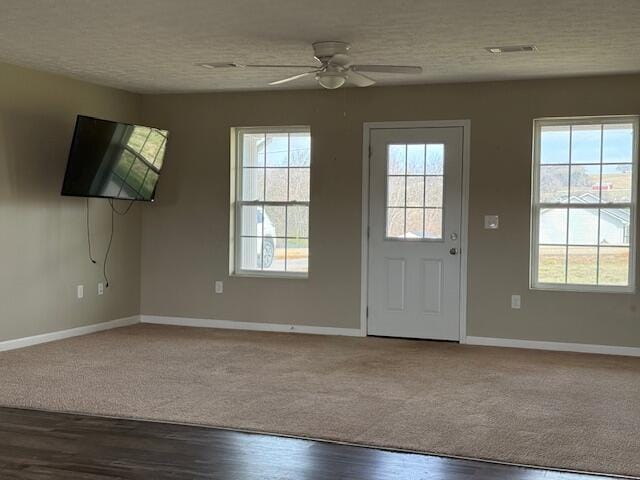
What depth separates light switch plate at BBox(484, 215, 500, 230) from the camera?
710cm

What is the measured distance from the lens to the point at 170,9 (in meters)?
4.68

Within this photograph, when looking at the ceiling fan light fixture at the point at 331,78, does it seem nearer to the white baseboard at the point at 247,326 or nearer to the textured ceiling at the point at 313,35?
the textured ceiling at the point at 313,35

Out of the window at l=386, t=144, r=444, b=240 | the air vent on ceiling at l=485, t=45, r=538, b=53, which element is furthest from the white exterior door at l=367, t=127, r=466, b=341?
the air vent on ceiling at l=485, t=45, r=538, b=53

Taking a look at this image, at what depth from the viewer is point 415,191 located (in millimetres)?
7375

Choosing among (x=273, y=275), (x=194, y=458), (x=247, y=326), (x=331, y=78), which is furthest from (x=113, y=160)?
(x=194, y=458)

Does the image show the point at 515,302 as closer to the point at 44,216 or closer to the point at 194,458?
the point at 194,458

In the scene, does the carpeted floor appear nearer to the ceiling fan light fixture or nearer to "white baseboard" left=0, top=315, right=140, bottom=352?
"white baseboard" left=0, top=315, right=140, bottom=352

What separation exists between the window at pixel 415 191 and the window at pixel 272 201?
0.86m

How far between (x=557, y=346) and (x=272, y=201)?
305 centimetres

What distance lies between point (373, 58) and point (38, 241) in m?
3.32

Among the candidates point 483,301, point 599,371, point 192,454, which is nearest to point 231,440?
point 192,454

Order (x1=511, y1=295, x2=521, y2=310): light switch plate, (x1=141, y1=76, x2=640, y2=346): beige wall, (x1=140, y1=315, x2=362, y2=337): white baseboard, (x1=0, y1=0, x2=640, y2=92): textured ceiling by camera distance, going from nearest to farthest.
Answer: (x1=0, y1=0, x2=640, y2=92): textured ceiling < (x1=141, y1=76, x2=640, y2=346): beige wall < (x1=511, y1=295, x2=521, y2=310): light switch plate < (x1=140, y1=315, x2=362, y2=337): white baseboard

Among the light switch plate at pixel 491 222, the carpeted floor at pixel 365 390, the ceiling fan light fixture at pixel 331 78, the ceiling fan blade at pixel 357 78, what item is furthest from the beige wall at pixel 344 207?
the ceiling fan light fixture at pixel 331 78

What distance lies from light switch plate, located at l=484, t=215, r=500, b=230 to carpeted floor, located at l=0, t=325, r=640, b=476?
1.09 meters
